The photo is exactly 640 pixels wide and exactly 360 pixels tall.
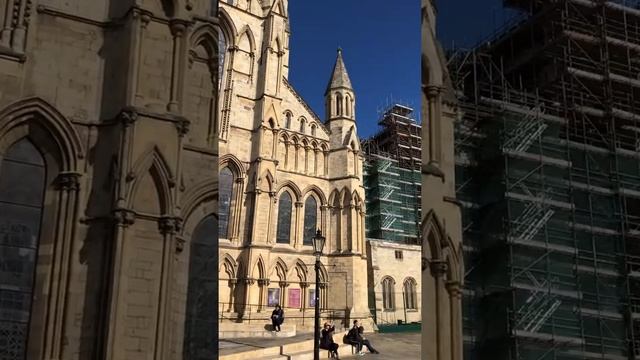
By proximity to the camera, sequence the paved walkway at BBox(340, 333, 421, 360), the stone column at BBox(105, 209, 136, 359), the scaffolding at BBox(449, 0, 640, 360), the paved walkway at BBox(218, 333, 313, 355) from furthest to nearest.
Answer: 1. the scaffolding at BBox(449, 0, 640, 360)
2. the paved walkway at BBox(340, 333, 421, 360)
3. the paved walkway at BBox(218, 333, 313, 355)
4. the stone column at BBox(105, 209, 136, 359)

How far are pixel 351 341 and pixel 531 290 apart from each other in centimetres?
813

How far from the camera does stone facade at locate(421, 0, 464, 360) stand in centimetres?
324

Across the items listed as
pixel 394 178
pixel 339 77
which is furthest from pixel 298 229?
pixel 394 178

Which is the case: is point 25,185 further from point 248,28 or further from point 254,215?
point 248,28

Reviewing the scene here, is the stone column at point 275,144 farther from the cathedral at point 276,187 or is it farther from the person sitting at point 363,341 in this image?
the person sitting at point 363,341

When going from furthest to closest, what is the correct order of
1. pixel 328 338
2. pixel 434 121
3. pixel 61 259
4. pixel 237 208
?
1. pixel 434 121
2. pixel 237 208
3. pixel 328 338
4. pixel 61 259

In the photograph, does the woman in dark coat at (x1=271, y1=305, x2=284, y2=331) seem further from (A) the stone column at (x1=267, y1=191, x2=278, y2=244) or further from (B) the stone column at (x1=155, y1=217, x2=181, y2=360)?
(B) the stone column at (x1=155, y1=217, x2=181, y2=360)

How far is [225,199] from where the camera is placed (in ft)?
9.62

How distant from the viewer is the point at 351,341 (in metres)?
2.89

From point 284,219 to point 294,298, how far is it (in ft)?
1.31

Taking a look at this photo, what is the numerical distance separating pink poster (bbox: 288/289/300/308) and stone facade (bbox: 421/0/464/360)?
66cm

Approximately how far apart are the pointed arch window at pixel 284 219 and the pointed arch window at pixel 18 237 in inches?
41.1

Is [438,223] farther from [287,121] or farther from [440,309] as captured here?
[287,121]

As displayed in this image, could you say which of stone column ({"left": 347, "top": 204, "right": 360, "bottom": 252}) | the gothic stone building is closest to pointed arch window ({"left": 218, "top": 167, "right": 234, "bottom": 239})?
the gothic stone building
